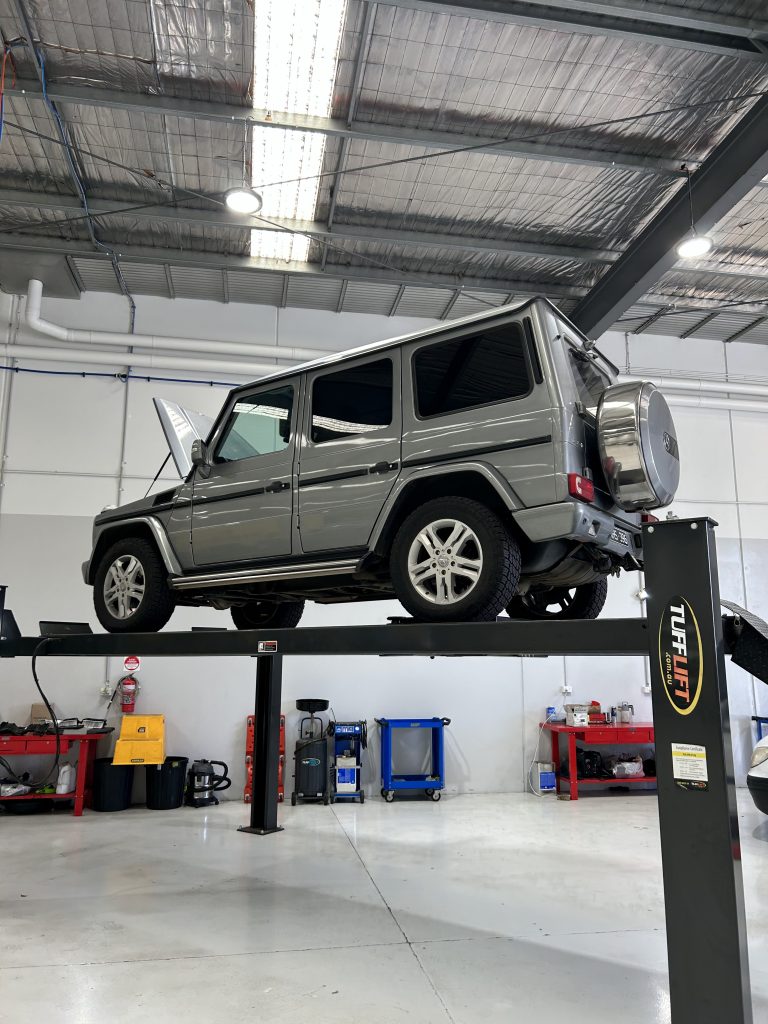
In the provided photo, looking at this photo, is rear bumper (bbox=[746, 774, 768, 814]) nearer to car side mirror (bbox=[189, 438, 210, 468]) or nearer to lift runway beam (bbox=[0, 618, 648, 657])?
lift runway beam (bbox=[0, 618, 648, 657])

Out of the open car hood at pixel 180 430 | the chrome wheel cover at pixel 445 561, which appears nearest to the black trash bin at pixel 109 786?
the open car hood at pixel 180 430

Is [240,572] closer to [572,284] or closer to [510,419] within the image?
[510,419]

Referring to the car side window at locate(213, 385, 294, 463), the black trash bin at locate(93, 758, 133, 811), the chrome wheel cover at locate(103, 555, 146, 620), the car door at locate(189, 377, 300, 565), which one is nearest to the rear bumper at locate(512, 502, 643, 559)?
the car door at locate(189, 377, 300, 565)

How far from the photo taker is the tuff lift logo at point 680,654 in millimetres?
2486

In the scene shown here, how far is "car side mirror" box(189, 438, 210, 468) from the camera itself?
15.4 ft

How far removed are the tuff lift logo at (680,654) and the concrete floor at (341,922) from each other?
5.86 ft

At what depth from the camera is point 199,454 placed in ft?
15.3

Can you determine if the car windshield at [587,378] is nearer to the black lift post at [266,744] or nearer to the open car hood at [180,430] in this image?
the open car hood at [180,430]

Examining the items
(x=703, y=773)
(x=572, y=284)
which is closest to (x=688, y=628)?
(x=703, y=773)

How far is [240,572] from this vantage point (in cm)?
429

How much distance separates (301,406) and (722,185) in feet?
15.5

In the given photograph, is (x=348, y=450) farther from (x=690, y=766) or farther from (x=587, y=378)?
(x=690, y=766)

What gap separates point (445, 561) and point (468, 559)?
0.11m

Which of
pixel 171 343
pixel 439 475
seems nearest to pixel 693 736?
pixel 439 475
